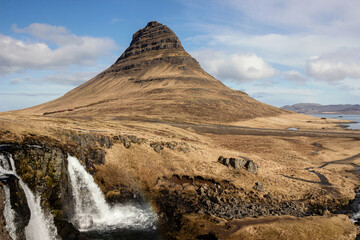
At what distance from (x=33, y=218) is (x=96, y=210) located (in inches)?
287

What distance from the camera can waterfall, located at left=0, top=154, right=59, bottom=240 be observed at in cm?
2052

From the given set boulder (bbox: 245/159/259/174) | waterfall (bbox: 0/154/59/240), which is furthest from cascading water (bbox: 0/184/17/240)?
boulder (bbox: 245/159/259/174)

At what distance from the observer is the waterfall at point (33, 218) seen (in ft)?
67.3

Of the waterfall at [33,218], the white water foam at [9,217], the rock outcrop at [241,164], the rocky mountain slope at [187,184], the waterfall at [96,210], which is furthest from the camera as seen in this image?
the rock outcrop at [241,164]

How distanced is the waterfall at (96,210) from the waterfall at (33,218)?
3.12 metres

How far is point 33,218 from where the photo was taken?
2197 cm

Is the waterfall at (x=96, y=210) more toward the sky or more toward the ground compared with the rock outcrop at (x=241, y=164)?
more toward the ground

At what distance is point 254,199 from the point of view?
103ft

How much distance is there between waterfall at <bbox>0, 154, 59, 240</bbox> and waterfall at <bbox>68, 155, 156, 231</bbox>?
10.2ft

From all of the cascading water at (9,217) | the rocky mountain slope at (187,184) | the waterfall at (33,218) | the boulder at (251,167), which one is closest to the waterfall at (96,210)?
the rocky mountain slope at (187,184)

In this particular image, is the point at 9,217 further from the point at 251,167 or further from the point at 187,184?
the point at 251,167

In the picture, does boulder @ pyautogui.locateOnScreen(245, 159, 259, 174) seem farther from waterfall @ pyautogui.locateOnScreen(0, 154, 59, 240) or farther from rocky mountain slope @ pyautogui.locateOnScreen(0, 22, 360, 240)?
waterfall @ pyautogui.locateOnScreen(0, 154, 59, 240)

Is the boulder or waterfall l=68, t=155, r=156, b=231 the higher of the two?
the boulder

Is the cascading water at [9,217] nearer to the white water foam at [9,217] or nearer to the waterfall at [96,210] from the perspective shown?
the white water foam at [9,217]
